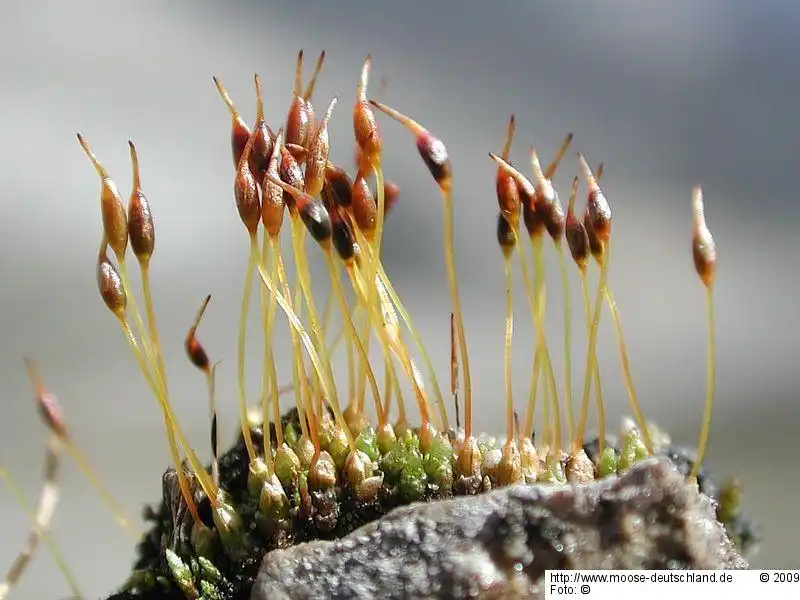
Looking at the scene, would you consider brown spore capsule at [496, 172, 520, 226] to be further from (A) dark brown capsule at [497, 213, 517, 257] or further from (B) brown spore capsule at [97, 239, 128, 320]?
(B) brown spore capsule at [97, 239, 128, 320]

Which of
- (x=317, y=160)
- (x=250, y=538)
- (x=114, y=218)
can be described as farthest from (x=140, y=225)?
(x=250, y=538)

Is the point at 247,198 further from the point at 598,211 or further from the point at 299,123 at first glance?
the point at 598,211

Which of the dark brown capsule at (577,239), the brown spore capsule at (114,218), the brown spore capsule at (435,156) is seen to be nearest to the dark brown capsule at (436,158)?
the brown spore capsule at (435,156)

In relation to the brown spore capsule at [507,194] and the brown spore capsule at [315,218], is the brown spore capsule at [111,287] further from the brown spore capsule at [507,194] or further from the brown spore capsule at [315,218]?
the brown spore capsule at [507,194]

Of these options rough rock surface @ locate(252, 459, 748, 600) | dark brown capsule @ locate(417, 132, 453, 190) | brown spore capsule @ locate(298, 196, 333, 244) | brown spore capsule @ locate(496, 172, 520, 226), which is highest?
dark brown capsule @ locate(417, 132, 453, 190)

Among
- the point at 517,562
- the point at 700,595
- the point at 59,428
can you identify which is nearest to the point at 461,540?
the point at 517,562

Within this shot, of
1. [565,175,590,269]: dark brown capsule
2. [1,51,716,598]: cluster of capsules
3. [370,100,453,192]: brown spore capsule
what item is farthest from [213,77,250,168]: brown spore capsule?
[565,175,590,269]: dark brown capsule
